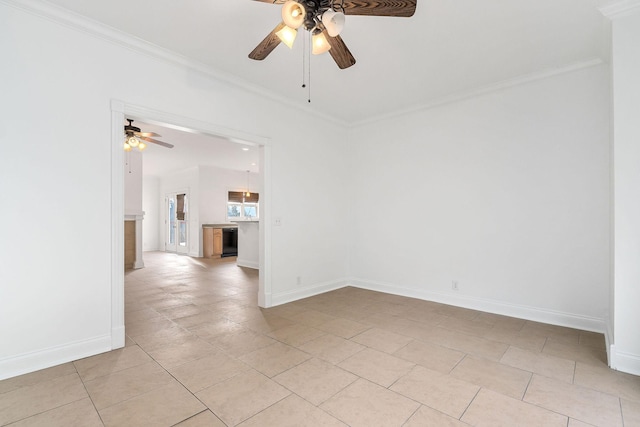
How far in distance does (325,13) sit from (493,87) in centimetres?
291

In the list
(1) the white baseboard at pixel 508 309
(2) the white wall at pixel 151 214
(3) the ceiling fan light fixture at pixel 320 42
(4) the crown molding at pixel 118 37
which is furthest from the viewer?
(2) the white wall at pixel 151 214

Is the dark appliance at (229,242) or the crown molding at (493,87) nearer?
the crown molding at (493,87)

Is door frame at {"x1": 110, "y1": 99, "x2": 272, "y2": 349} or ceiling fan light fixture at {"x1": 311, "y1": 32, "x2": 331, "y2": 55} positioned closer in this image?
ceiling fan light fixture at {"x1": 311, "y1": 32, "x2": 331, "y2": 55}

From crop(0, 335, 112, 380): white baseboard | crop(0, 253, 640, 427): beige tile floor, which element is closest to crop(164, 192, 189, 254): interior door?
crop(0, 253, 640, 427): beige tile floor

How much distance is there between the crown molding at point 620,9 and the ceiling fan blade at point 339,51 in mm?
2075

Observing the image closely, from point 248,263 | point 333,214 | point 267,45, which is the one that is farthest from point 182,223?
point 267,45

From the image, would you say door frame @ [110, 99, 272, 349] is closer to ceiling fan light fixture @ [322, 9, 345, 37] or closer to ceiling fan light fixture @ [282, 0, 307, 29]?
ceiling fan light fixture @ [282, 0, 307, 29]

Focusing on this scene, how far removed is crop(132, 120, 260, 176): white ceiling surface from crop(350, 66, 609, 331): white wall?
3.63 metres

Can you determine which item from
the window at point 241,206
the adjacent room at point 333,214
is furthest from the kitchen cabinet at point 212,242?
the adjacent room at point 333,214

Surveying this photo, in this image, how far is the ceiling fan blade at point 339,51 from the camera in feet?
7.16

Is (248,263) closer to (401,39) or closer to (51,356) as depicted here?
(51,356)

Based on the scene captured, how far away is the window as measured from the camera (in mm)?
10406

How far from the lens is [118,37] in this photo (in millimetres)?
2754

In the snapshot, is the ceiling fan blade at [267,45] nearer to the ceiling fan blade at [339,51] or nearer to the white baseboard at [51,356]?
the ceiling fan blade at [339,51]
